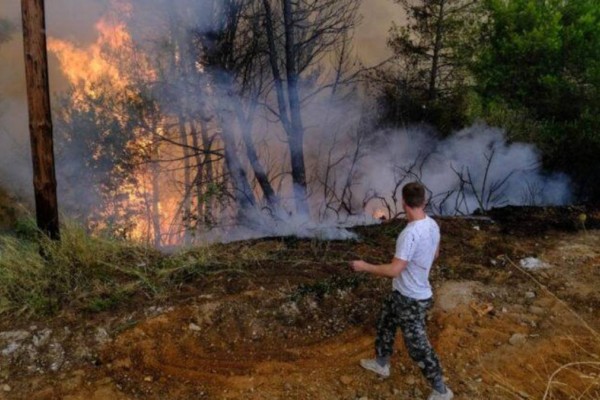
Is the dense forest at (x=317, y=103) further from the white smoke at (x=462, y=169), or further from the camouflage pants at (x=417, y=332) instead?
the camouflage pants at (x=417, y=332)

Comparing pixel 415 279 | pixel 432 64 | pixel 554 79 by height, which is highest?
pixel 432 64

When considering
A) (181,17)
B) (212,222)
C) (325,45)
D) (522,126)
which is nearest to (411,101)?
(522,126)

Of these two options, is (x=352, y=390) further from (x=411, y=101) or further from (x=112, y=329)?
(x=411, y=101)

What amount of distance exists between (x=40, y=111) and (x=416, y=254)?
13.4 feet

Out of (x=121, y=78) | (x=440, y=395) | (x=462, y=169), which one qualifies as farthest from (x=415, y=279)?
(x=121, y=78)

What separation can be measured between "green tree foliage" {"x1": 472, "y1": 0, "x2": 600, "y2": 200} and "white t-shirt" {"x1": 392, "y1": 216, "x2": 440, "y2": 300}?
28.7 ft

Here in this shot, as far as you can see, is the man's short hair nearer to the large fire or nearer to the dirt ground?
the dirt ground

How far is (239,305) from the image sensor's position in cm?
451

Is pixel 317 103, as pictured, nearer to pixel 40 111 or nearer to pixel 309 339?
pixel 40 111

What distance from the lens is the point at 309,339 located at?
4.20 meters

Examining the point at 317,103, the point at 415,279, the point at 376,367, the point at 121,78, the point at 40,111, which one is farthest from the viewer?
the point at 121,78

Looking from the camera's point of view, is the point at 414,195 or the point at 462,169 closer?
the point at 414,195

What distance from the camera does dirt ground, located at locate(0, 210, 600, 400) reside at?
3.57 metres

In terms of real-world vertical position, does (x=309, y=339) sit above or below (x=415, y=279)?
below
